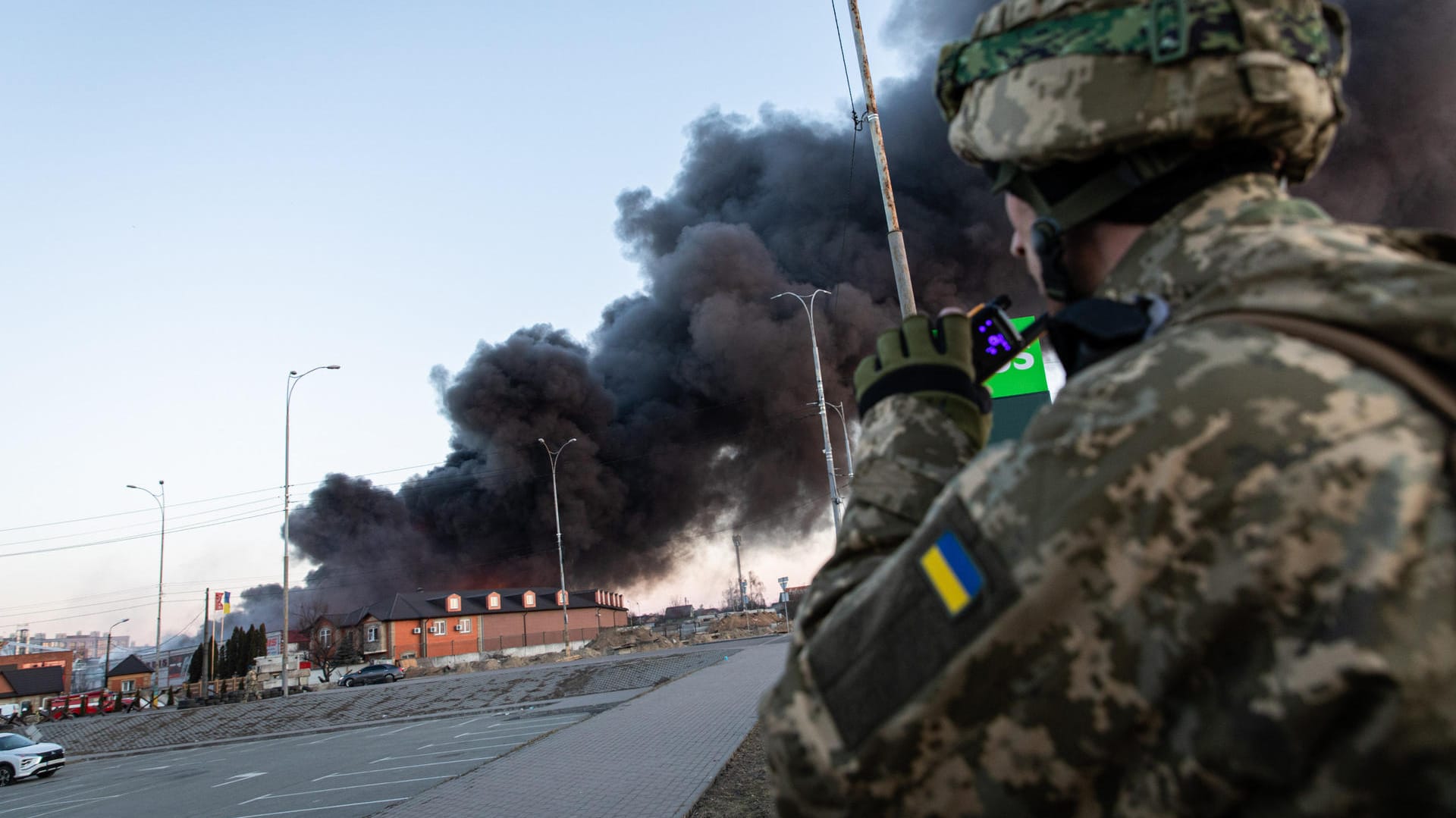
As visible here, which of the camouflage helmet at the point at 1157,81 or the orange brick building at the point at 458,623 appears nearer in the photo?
the camouflage helmet at the point at 1157,81

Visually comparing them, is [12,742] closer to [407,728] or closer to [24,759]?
[24,759]

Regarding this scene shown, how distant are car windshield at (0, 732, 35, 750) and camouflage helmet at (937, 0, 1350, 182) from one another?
74.7ft

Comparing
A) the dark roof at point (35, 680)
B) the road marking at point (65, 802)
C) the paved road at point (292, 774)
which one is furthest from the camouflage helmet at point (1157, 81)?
the dark roof at point (35, 680)

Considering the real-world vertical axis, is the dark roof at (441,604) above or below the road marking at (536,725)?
above

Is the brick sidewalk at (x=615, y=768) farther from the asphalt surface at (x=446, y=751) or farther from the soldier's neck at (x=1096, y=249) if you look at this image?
the soldier's neck at (x=1096, y=249)

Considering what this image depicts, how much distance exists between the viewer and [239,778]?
1238 cm

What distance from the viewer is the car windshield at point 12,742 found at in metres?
16.7

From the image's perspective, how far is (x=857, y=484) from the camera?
1.06 meters

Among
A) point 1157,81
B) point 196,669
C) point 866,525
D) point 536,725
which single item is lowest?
point 536,725

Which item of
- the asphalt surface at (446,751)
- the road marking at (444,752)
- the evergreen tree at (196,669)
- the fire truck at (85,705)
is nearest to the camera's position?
the asphalt surface at (446,751)

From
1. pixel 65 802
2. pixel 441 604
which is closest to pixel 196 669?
pixel 441 604

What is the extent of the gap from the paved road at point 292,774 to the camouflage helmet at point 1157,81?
8757 mm

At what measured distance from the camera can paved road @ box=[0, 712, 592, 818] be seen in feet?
30.9

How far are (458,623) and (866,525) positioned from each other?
6446cm
